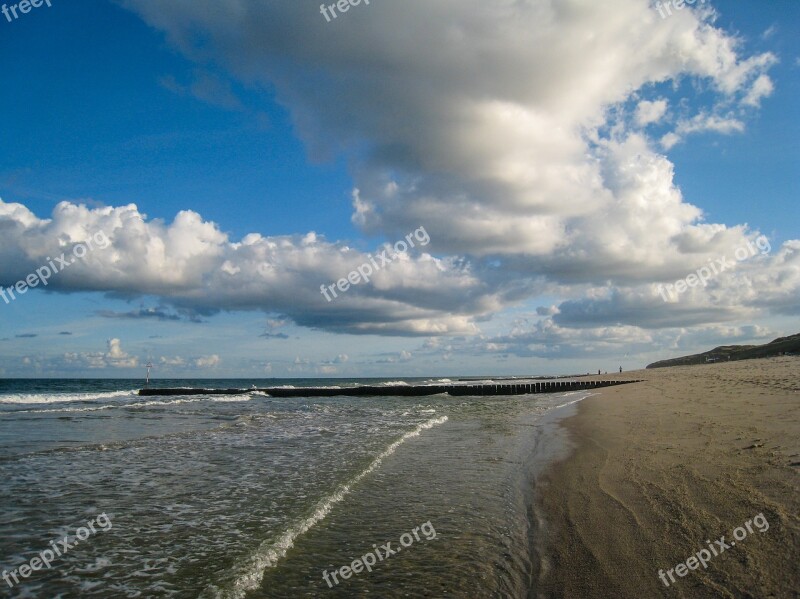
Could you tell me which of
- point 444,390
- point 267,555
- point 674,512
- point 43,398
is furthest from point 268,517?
point 43,398

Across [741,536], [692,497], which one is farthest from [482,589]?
[692,497]

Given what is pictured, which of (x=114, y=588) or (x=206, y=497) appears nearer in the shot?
(x=114, y=588)

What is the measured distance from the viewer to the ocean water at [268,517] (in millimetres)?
6176

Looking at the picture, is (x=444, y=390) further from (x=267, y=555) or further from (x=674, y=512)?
(x=267, y=555)

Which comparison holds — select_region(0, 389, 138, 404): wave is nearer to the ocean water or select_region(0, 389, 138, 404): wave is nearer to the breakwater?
the breakwater

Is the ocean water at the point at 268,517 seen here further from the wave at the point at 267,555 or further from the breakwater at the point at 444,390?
the breakwater at the point at 444,390

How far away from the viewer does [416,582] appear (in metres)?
6.05

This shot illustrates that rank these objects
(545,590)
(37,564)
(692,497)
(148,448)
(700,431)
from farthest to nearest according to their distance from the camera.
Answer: (148,448), (700,431), (692,497), (37,564), (545,590)

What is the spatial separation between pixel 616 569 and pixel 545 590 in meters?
0.98

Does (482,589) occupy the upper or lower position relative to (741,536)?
lower

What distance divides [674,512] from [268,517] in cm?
676

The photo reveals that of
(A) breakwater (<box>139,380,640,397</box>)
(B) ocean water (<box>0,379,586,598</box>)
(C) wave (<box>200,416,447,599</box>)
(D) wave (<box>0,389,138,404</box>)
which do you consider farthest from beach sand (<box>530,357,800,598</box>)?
(D) wave (<box>0,389,138,404</box>)

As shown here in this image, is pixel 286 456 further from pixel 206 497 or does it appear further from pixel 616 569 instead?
pixel 616 569

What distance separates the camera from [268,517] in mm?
8781
